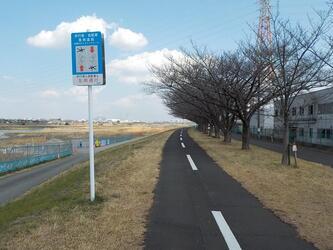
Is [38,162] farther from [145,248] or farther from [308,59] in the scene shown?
[145,248]

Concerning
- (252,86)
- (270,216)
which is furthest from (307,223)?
(252,86)

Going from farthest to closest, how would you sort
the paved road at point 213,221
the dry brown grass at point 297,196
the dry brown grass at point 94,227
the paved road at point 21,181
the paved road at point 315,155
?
the paved road at point 315,155 → the paved road at point 21,181 → the dry brown grass at point 297,196 → the paved road at point 213,221 → the dry brown grass at point 94,227

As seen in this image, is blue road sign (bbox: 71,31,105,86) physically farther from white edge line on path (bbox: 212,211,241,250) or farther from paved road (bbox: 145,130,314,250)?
white edge line on path (bbox: 212,211,241,250)

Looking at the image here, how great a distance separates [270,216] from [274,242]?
1780 mm

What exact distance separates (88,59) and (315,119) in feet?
161

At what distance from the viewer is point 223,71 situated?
2764 cm

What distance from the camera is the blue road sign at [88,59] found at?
28.1 ft

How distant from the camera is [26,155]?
132 ft

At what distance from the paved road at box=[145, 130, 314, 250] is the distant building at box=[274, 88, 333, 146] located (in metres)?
35.6

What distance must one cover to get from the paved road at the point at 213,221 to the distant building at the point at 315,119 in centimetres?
3561

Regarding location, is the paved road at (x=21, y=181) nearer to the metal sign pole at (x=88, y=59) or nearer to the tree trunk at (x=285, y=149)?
the tree trunk at (x=285, y=149)

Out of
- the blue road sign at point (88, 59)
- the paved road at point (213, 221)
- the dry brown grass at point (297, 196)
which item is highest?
the blue road sign at point (88, 59)

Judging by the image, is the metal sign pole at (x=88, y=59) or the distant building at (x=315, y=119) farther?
the distant building at (x=315, y=119)

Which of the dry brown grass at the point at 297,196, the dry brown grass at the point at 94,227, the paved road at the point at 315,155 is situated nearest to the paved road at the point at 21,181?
the dry brown grass at the point at 297,196
